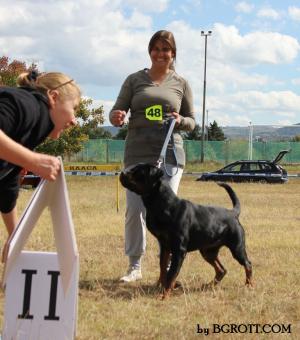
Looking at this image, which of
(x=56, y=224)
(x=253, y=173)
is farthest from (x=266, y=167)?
(x=56, y=224)

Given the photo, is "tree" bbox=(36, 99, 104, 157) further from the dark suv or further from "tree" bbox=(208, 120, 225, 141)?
"tree" bbox=(208, 120, 225, 141)

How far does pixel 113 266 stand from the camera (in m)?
5.40

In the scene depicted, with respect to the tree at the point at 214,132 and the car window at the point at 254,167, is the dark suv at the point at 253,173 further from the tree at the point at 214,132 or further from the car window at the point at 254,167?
the tree at the point at 214,132

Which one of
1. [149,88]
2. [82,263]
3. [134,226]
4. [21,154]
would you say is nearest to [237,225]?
[134,226]

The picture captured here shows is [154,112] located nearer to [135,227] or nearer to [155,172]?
[155,172]

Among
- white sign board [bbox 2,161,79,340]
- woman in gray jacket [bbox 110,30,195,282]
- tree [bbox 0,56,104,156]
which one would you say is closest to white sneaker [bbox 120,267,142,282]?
woman in gray jacket [bbox 110,30,195,282]

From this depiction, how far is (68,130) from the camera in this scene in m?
21.1

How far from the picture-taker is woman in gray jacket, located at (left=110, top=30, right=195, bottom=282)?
185 inches

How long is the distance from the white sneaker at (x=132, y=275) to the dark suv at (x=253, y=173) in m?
16.8

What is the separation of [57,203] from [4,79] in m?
19.6

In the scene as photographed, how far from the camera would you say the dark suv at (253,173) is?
21188 millimetres

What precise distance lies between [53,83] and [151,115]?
1921 millimetres

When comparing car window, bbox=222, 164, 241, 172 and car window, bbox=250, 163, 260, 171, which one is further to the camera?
car window, bbox=222, 164, 241, 172

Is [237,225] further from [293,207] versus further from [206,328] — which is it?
[293,207]
